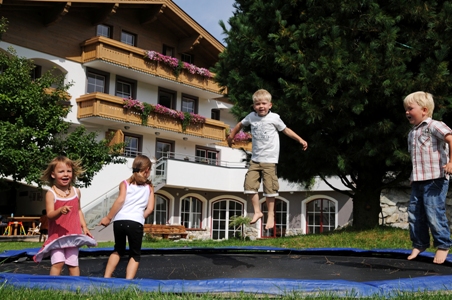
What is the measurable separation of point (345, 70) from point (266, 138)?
3912mm

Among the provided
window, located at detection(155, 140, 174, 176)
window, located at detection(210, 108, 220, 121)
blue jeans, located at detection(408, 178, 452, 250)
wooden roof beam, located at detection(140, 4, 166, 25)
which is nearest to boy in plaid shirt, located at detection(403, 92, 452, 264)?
blue jeans, located at detection(408, 178, 452, 250)

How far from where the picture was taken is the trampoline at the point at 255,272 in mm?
3156

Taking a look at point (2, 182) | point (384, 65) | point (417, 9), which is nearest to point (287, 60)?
point (384, 65)

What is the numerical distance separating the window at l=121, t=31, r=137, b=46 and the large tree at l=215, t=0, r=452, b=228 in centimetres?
1429

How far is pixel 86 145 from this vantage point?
48.9 feet

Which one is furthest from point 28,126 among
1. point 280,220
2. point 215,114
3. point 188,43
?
point 215,114

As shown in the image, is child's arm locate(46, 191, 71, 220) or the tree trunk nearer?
child's arm locate(46, 191, 71, 220)

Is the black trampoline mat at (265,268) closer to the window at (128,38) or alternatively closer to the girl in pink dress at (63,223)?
the girl in pink dress at (63,223)

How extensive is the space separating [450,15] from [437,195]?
5163 mm

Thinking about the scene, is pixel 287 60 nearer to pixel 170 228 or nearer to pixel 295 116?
pixel 295 116

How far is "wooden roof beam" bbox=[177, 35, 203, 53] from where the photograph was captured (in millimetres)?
25222

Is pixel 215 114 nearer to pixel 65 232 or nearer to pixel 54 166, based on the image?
pixel 54 166

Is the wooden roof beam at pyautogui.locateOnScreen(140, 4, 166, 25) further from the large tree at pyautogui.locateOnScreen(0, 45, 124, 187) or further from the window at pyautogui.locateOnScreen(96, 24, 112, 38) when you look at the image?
the large tree at pyautogui.locateOnScreen(0, 45, 124, 187)

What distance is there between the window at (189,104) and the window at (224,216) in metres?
4.86
